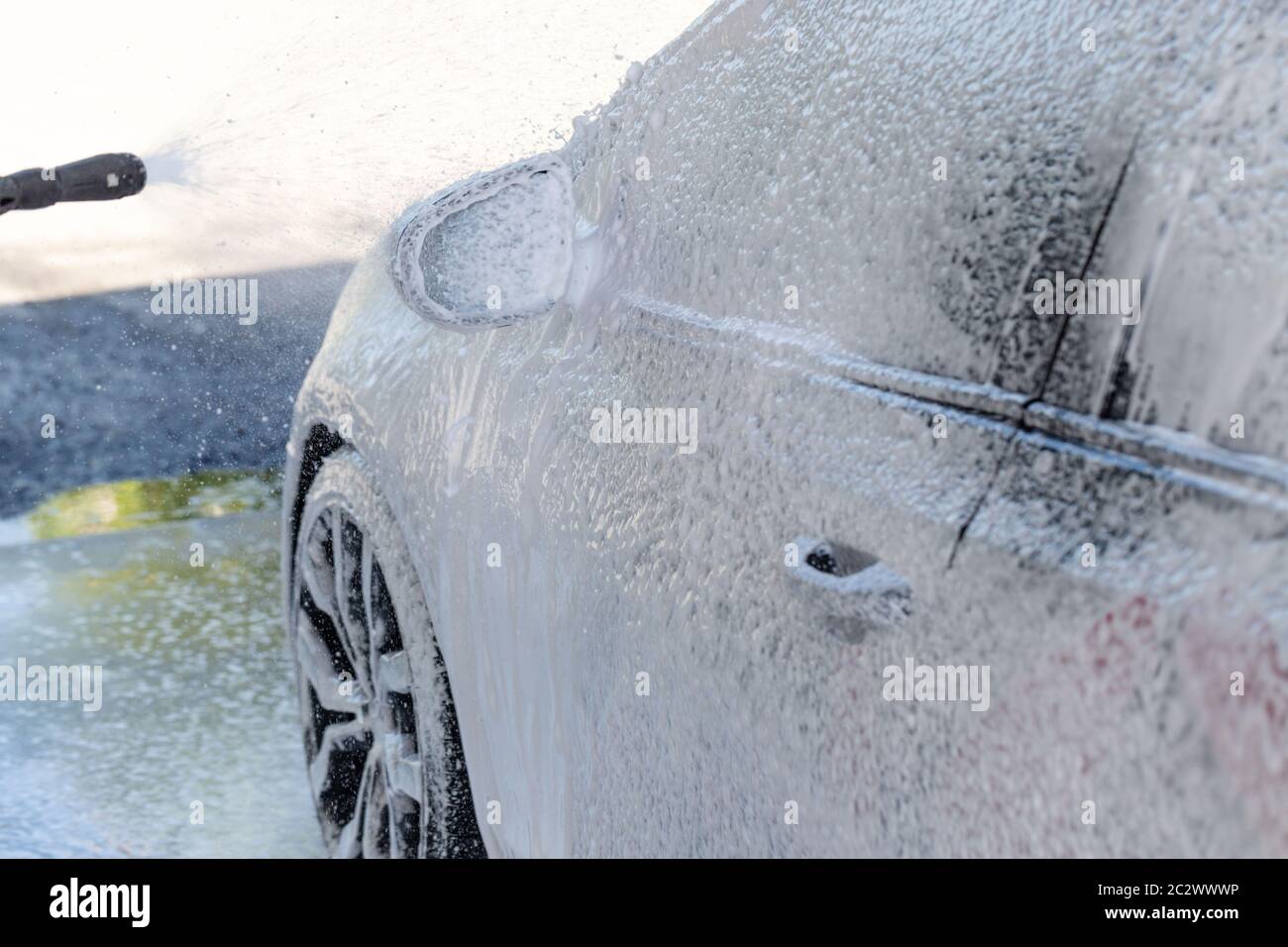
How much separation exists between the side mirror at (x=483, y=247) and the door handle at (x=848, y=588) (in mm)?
619

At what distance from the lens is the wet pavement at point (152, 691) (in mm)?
2578

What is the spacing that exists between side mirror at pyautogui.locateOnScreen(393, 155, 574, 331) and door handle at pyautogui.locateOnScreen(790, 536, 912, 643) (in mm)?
619

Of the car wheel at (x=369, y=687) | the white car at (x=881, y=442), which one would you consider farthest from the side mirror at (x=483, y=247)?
the car wheel at (x=369, y=687)

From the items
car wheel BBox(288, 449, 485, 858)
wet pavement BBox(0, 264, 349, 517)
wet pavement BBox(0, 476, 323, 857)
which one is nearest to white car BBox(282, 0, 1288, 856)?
car wheel BBox(288, 449, 485, 858)

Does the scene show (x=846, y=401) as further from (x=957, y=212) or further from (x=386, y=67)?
(x=386, y=67)

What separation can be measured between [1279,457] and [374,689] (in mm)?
1503

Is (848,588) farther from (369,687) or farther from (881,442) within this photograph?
(369,687)

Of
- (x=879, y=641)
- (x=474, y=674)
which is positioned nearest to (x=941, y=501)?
(x=879, y=641)

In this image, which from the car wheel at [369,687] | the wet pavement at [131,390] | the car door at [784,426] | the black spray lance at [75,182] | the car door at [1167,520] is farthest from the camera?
the wet pavement at [131,390]

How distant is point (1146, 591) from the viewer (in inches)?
28.0

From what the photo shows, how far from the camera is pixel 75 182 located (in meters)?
2.04

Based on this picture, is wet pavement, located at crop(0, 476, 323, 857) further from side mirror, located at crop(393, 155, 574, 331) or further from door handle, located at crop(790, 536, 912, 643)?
door handle, located at crop(790, 536, 912, 643)

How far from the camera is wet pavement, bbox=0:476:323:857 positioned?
2.58m

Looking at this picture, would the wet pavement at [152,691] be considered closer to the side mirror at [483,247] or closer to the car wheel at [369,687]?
the car wheel at [369,687]
